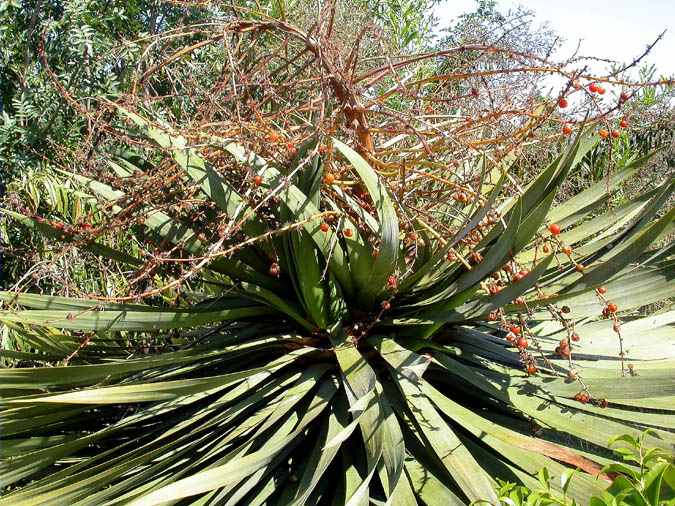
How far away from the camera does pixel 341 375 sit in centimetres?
209

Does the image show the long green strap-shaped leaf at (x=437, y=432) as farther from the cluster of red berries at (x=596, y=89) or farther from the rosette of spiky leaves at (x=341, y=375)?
the cluster of red berries at (x=596, y=89)

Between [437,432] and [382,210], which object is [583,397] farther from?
[382,210]

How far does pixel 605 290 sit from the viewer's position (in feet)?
6.78

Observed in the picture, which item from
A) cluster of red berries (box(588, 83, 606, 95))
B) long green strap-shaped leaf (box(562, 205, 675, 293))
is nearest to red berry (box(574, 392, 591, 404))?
long green strap-shaped leaf (box(562, 205, 675, 293))

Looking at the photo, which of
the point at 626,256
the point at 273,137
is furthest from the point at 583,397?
the point at 273,137

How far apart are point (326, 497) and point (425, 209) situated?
0.95 metres

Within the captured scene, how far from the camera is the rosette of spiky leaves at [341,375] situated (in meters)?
1.81

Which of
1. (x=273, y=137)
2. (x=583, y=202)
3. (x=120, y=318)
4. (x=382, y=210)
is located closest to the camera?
(x=382, y=210)

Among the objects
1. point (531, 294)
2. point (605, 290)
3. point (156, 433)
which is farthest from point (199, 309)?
point (605, 290)

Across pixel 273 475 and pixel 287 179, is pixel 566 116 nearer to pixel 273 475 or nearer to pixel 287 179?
pixel 287 179

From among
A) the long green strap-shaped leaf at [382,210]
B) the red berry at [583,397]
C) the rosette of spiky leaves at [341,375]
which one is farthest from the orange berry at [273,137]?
the red berry at [583,397]

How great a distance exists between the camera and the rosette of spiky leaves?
1.81 metres

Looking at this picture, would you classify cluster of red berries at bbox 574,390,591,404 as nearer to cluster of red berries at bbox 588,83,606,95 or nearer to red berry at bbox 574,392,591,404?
red berry at bbox 574,392,591,404

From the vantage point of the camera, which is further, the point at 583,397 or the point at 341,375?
the point at 341,375
